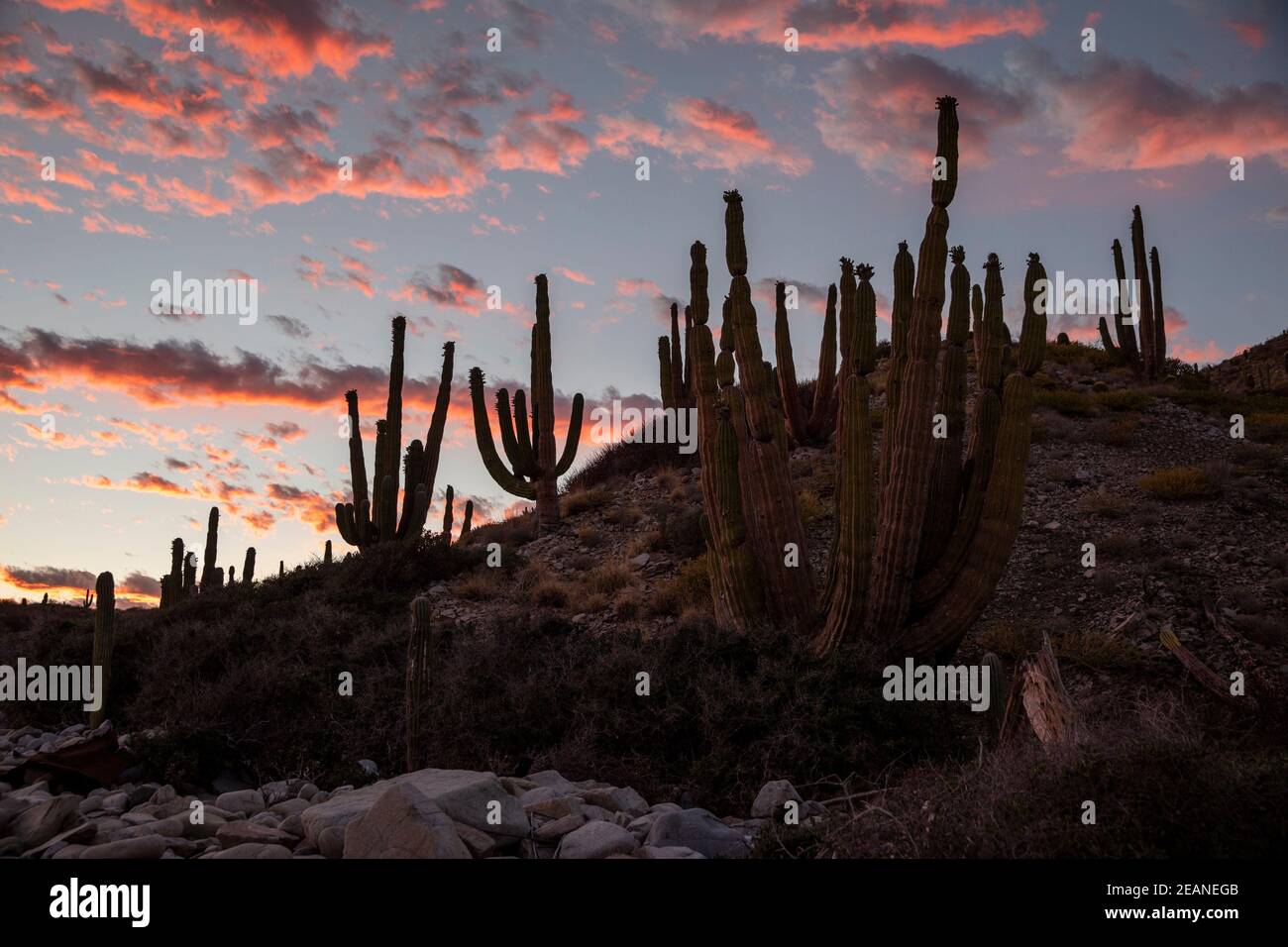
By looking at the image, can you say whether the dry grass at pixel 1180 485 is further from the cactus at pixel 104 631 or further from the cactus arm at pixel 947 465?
the cactus at pixel 104 631

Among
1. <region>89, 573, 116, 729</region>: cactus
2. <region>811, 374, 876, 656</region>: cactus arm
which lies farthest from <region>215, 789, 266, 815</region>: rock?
<region>89, 573, 116, 729</region>: cactus

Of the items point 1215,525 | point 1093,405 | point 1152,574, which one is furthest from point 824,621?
point 1093,405

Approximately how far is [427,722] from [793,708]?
375cm

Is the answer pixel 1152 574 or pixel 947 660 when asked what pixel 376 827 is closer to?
pixel 947 660

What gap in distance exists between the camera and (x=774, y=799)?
23.2 ft

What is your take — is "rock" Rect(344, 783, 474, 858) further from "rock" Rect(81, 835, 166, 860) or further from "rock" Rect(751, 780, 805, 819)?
"rock" Rect(751, 780, 805, 819)

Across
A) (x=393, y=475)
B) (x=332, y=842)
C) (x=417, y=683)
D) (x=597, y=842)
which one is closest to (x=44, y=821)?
(x=332, y=842)

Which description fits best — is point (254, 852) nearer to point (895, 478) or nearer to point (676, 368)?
point (895, 478)

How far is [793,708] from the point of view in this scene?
856 centimetres

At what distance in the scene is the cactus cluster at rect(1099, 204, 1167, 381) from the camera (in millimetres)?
25688

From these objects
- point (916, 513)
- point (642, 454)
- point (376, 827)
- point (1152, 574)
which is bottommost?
point (376, 827)

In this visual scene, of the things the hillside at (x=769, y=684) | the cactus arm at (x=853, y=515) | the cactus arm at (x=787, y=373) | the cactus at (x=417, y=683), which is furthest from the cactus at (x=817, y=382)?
the cactus at (x=417, y=683)

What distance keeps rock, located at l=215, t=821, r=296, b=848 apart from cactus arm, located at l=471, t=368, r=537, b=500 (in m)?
14.7
